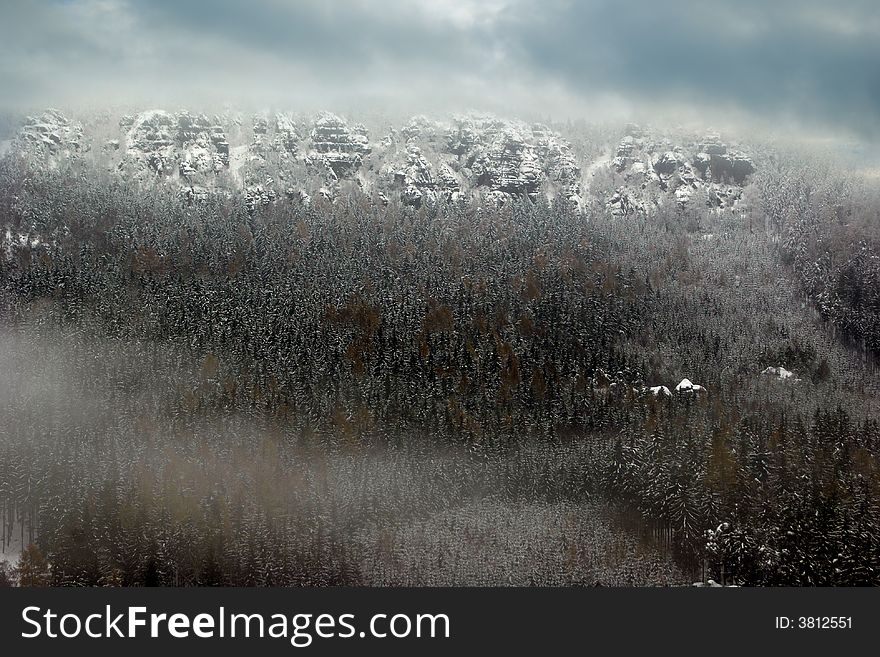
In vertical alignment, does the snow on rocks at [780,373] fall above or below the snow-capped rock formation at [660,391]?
above

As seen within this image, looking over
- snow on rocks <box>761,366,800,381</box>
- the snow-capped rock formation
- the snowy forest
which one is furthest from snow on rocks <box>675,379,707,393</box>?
snow on rocks <box>761,366,800,381</box>

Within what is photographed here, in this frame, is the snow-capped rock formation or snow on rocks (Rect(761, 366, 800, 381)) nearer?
the snow-capped rock formation

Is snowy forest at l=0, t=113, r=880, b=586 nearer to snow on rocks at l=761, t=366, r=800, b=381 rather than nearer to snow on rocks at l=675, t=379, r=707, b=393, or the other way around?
snow on rocks at l=761, t=366, r=800, b=381

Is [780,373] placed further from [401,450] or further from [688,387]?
[401,450]

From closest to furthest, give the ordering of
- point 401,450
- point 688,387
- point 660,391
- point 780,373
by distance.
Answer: point 401,450 < point 660,391 < point 688,387 < point 780,373

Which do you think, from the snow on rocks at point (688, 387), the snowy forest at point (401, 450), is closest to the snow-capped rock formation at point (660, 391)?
the snow on rocks at point (688, 387)

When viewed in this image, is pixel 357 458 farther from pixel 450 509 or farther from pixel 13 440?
pixel 13 440

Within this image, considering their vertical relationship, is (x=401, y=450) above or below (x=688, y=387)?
below

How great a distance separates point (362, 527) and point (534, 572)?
29182 mm

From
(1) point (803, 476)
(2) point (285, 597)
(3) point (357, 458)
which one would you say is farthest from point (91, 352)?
(1) point (803, 476)

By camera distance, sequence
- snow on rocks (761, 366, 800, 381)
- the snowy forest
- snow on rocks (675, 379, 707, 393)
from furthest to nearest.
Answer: snow on rocks (761, 366, 800, 381), snow on rocks (675, 379, 707, 393), the snowy forest

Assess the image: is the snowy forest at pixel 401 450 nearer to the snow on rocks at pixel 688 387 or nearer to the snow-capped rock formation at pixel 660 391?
the snow on rocks at pixel 688 387

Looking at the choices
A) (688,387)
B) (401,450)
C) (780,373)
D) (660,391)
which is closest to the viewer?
(401,450)

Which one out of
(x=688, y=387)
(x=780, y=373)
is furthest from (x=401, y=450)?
(x=780, y=373)
